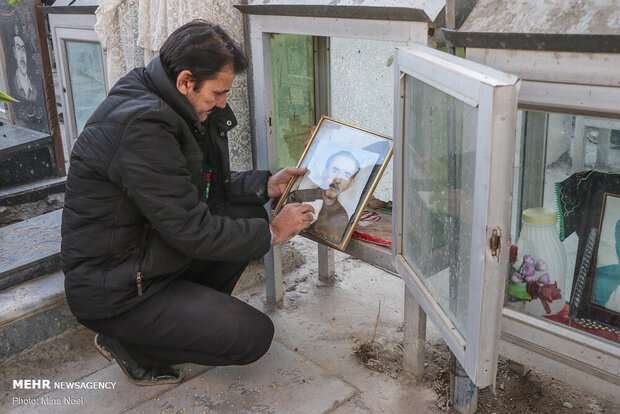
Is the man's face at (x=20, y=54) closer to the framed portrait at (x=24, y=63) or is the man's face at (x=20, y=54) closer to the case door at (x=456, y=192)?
the framed portrait at (x=24, y=63)

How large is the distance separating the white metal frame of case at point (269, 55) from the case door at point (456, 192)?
0.15m

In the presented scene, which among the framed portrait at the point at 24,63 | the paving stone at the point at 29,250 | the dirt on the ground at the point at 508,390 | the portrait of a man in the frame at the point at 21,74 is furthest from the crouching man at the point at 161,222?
the portrait of a man in the frame at the point at 21,74

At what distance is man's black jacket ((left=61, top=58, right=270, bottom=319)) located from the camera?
205 cm

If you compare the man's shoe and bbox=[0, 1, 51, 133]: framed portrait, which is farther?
bbox=[0, 1, 51, 133]: framed portrait

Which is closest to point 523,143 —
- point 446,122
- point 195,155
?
point 446,122

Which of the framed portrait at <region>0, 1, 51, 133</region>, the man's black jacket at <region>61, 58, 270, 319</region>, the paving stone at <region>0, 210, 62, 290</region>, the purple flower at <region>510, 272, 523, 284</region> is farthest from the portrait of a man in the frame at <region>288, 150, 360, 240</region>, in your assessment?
the framed portrait at <region>0, 1, 51, 133</region>

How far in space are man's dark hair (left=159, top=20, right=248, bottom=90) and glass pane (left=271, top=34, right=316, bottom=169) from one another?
2.17 ft

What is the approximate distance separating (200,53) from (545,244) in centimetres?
133

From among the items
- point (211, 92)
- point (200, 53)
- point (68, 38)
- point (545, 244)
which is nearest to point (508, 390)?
point (545, 244)

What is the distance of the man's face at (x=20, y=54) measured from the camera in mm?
4629

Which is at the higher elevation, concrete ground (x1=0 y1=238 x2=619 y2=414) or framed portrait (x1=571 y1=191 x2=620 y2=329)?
framed portrait (x1=571 y1=191 x2=620 y2=329)

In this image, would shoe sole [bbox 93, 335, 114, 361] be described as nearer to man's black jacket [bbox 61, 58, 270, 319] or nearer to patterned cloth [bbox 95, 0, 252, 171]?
man's black jacket [bbox 61, 58, 270, 319]

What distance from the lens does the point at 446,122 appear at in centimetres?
170

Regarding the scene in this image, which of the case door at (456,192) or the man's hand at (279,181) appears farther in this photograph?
the man's hand at (279,181)
